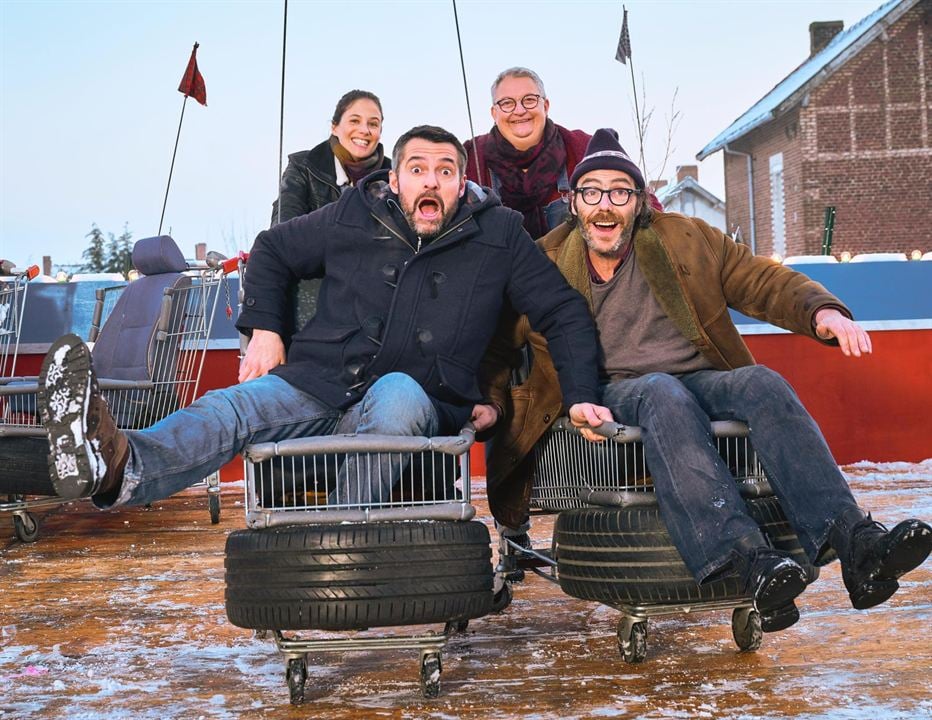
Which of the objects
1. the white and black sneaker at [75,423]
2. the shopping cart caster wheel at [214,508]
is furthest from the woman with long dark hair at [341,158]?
the white and black sneaker at [75,423]

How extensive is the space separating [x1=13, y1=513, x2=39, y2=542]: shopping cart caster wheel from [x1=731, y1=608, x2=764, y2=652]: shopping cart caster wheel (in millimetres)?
3924

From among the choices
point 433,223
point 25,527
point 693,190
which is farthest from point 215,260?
point 693,190

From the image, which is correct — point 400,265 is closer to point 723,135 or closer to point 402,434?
point 402,434

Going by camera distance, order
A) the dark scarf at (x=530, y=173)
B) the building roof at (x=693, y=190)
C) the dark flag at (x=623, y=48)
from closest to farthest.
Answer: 1. the dark scarf at (x=530, y=173)
2. the dark flag at (x=623, y=48)
3. the building roof at (x=693, y=190)

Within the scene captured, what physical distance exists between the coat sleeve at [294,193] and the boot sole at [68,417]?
7.06 ft

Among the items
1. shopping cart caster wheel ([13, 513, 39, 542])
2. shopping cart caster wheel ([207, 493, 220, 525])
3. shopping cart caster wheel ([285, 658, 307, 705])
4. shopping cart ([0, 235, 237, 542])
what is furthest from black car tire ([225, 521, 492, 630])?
shopping cart caster wheel ([207, 493, 220, 525])

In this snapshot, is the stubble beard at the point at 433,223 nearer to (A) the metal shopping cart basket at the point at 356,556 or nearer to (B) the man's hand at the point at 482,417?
(B) the man's hand at the point at 482,417

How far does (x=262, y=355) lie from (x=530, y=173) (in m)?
1.47

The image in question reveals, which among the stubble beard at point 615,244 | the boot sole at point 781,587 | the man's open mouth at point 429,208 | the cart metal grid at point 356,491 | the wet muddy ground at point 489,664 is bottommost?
the wet muddy ground at point 489,664

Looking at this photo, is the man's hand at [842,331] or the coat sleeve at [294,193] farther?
the coat sleeve at [294,193]

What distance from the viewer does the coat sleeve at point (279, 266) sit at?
3.71 metres

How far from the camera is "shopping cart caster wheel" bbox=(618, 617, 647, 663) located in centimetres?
336

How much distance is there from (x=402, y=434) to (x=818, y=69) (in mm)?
25283

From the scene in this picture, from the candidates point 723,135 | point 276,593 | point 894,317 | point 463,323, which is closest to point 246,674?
point 276,593
